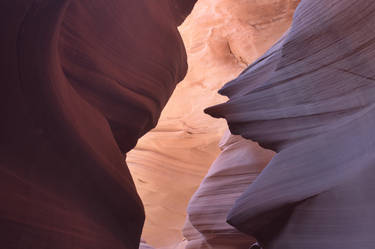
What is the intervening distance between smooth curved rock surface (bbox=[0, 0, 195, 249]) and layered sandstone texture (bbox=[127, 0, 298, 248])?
158 inches

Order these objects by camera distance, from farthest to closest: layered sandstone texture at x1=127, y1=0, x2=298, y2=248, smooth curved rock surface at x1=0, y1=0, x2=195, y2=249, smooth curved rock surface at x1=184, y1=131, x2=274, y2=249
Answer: layered sandstone texture at x1=127, y1=0, x2=298, y2=248, smooth curved rock surface at x1=184, y1=131, x2=274, y2=249, smooth curved rock surface at x1=0, y1=0, x2=195, y2=249

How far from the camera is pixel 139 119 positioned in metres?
2.26

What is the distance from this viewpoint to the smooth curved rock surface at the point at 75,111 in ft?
4.21

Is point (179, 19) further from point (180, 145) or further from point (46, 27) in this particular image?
point (180, 145)

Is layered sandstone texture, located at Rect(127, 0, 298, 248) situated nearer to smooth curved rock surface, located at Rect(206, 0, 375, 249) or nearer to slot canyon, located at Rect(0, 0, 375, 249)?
slot canyon, located at Rect(0, 0, 375, 249)

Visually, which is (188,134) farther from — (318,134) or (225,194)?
(318,134)

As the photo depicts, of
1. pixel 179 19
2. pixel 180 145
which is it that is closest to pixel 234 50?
pixel 180 145

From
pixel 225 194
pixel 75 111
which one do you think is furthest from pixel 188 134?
pixel 75 111

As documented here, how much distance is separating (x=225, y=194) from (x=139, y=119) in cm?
170

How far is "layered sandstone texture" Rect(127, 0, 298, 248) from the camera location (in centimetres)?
636

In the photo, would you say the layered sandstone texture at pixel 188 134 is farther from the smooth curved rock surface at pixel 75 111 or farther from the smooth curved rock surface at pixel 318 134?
the smooth curved rock surface at pixel 318 134

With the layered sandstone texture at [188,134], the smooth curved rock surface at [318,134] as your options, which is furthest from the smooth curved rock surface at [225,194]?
the layered sandstone texture at [188,134]

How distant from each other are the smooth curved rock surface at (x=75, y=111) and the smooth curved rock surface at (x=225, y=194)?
1.48 metres

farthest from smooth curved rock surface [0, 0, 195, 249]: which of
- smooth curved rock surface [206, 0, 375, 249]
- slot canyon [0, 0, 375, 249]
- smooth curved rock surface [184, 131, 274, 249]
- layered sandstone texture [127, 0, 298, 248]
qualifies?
layered sandstone texture [127, 0, 298, 248]
